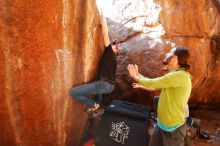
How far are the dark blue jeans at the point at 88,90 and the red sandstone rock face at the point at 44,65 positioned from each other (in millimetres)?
97

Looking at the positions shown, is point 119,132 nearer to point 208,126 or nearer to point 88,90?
point 88,90

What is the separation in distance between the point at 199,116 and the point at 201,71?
106 centimetres

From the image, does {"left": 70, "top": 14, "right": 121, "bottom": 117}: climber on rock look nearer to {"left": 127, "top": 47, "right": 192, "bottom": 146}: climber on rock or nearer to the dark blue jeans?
the dark blue jeans

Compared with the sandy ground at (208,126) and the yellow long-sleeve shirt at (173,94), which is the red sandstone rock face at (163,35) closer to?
the sandy ground at (208,126)

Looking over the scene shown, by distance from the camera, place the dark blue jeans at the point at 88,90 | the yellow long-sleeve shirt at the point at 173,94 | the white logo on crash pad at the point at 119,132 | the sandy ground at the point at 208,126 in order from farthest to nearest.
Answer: the sandy ground at the point at 208,126 → the white logo on crash pad at the point at 119,132 → the dark blue jeans at the point at 88,90 → the yellow long-sleeve shirt at the point at 173,94

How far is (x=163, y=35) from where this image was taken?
19.2 feet

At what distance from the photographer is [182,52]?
3.35 meters

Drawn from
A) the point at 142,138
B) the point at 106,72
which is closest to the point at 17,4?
the point at 106,72

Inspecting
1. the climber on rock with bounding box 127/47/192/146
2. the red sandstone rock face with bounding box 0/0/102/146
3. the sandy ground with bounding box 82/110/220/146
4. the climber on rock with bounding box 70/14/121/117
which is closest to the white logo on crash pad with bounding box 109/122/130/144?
the climber on rock with bounding box 70/14/121/117

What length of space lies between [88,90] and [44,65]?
751 mm

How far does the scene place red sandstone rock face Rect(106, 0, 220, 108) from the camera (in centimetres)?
580

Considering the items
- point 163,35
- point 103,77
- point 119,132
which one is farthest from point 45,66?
point 163,35

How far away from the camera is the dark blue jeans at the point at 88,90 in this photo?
3.97 meters

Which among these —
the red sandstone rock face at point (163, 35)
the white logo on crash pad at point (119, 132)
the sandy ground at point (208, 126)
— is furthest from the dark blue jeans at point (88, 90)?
the sandy ground at point (208, 126)
